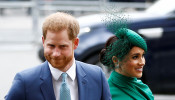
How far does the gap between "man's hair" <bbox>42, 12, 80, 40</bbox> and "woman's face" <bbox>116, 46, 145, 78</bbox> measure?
0.75m

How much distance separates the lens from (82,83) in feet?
8.15

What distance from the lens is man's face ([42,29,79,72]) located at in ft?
7.76

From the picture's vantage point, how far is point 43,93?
2396 millimetres

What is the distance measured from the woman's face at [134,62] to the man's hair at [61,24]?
2.46ft

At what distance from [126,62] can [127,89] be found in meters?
0.22

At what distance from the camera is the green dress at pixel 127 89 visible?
3.14 m

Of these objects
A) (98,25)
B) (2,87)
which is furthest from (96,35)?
(2,87)

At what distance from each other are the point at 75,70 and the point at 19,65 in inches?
264

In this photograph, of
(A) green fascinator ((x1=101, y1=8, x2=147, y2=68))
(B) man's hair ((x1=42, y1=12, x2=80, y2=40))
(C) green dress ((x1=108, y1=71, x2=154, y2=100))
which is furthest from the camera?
(C) green dress ((x1=108, y1=71, x2=154, y2=100))

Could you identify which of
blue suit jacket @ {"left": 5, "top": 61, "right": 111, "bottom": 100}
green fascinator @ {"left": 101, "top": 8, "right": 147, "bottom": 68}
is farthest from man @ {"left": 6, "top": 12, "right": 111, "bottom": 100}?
green fascinator @ {"left": 101, "top": 8, "right": 147, "bottom": 68}

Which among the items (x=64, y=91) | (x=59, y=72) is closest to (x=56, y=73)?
(x=59, y=72)

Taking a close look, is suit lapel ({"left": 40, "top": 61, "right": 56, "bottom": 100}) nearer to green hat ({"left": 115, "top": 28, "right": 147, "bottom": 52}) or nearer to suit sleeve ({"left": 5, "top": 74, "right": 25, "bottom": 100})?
suit sleeve ({"left": 5, "top": 74, "right": 25, "bottom": 100})

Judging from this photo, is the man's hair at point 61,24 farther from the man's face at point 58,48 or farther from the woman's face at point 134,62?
the woman's face at point 134,62

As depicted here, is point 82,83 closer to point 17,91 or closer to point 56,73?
point 56,73
